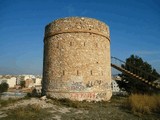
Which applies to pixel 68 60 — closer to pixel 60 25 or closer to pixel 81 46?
pixel 81 46

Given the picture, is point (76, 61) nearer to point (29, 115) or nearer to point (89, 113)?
point (89, 113)

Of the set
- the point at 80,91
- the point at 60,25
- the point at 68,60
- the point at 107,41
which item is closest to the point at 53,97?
the point at 80,91

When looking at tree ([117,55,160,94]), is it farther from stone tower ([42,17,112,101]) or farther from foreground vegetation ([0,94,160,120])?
foreground vegetation ([0,94,160,120])

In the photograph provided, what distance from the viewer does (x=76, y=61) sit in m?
13.7

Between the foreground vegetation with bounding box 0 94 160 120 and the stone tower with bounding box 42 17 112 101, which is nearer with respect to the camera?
the foreground vegetation with bounding box 0 94 160 120

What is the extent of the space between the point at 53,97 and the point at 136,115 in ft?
23.2

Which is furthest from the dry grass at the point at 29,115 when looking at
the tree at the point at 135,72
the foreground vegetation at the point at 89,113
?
the tree at the point at 135,72

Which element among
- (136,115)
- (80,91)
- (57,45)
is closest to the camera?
(136,115)

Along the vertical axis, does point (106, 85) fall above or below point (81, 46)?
below

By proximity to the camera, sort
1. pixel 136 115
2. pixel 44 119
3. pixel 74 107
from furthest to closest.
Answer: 1. pixel 74 107
2. pixel 136 115
3. pixel 44 119

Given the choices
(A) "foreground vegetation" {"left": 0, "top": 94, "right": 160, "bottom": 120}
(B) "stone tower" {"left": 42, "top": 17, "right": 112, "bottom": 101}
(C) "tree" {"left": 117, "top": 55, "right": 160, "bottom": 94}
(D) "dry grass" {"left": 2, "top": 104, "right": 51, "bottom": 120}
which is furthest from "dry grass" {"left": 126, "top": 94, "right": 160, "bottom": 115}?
(C) "tree" {"left": 117, "top": 55, "right": 160, "bottom": 94}

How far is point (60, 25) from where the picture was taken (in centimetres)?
1462

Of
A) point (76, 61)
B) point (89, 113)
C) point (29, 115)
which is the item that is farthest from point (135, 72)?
point (29, 115)

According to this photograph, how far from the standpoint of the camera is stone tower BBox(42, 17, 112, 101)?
1341cm
